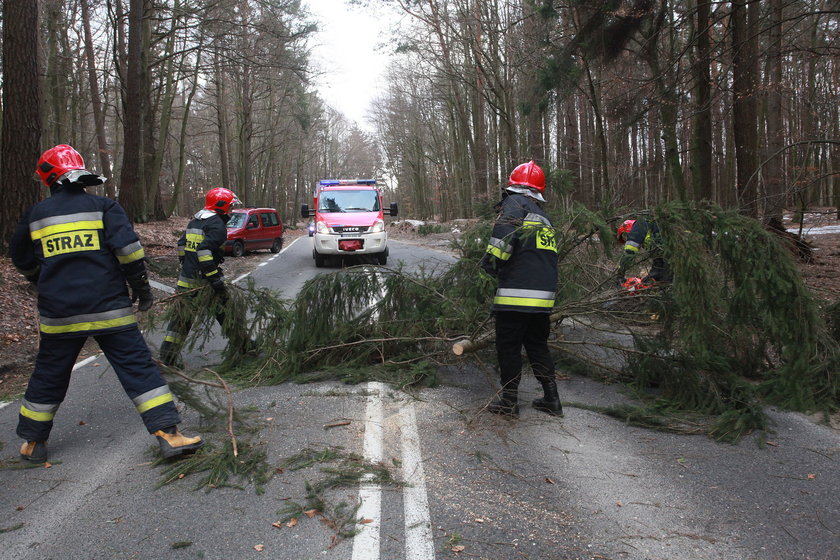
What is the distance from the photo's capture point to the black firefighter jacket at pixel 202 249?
5.98 meters

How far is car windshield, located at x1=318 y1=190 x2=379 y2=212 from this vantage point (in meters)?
17.6

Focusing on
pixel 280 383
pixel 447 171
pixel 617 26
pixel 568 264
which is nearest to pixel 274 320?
pixel 280 383

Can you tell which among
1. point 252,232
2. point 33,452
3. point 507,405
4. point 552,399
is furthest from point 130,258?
point 252,232

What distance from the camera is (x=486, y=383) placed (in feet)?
18.3

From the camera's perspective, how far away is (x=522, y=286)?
4512 mm

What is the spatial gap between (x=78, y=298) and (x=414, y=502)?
253cm

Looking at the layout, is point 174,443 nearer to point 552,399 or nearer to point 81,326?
point 81,326

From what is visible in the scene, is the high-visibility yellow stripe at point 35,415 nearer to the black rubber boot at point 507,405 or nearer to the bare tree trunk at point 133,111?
the black rubber boot at point 507,405

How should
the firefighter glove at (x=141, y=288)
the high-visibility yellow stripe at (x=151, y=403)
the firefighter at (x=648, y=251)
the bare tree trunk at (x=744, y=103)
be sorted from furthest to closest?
the bare tree trunk at (x=744, y=103)
the firefighter at (x=648, y=251)
the firefighter glove at (x=141, y=288)
the high-visibility yellow stripe at (x=151, y=403)

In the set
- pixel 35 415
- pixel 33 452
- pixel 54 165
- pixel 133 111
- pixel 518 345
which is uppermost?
pixel 133 111

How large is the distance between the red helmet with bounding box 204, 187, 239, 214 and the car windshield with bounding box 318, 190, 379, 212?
36.9 ft

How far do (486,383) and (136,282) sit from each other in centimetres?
309

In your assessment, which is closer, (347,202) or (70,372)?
(70,372)

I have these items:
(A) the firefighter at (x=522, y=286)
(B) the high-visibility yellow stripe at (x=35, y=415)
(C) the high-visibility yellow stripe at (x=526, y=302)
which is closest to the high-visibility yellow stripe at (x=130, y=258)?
(B) the high-visibility yellow stripe at (x=35, y=415)
